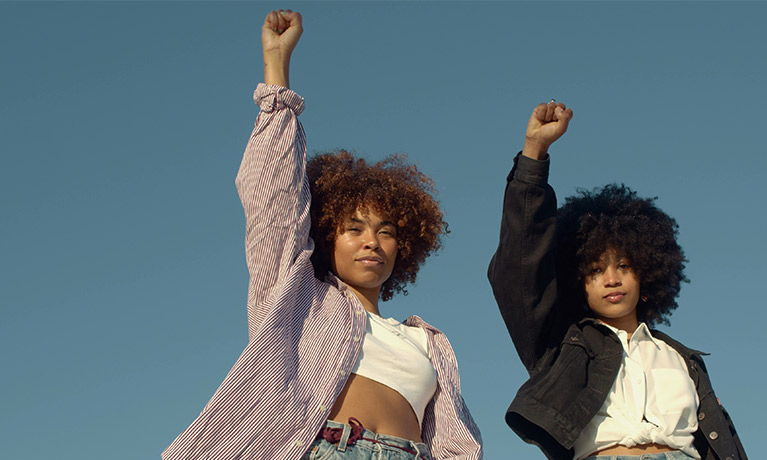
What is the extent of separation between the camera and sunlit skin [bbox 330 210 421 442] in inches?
198

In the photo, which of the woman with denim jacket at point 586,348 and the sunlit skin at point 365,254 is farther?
the sunlit skin at point 365,254

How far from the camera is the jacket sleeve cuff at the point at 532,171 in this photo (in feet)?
17.5

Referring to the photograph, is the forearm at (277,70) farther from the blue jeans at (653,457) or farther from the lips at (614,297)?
the blue jeans at (653,457)

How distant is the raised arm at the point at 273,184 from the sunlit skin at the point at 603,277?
129cm

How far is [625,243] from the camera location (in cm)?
592

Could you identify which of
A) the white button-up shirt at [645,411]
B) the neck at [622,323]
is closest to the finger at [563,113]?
the neck at [622,323]

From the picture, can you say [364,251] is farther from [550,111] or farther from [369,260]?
[550,111]

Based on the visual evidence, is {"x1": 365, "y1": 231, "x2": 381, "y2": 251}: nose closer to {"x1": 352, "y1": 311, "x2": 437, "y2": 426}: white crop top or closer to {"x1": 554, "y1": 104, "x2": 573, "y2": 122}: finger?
{"x1": 352, "y1": 311, "x2": 437, "y2": 426}: white crop top

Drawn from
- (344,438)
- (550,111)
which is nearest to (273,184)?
(344,438)

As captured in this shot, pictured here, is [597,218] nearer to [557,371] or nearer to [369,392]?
[557,371]

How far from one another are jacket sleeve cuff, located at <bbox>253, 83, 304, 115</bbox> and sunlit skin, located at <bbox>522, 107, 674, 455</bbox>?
1303 millimetres

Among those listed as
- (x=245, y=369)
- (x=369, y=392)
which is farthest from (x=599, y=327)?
(x=245, y=369)

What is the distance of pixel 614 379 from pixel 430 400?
3.40 ft

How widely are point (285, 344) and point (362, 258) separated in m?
0.89
